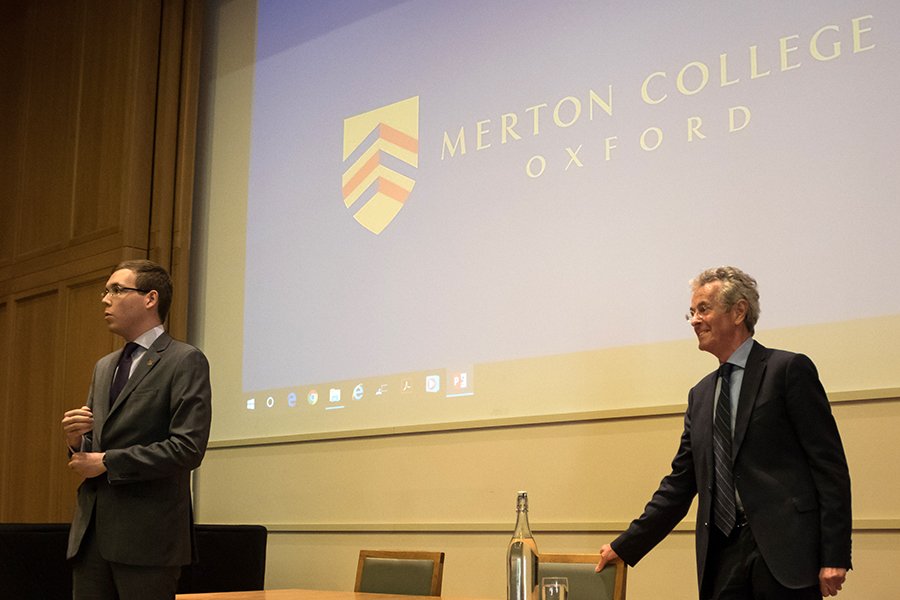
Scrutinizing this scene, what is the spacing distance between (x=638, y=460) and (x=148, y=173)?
3165 mm

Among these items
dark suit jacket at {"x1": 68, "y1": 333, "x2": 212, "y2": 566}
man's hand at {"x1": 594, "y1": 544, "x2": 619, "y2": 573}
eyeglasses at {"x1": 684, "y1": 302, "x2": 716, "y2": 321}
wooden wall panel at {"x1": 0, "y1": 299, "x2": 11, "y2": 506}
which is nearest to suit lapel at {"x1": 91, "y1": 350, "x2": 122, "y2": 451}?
dark suit jacket at {"x1": 68, "y1": 333, "x2": 212, "y2": 566}

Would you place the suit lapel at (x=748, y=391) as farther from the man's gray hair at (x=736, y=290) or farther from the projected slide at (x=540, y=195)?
the projected slide at (x=540, y=195)

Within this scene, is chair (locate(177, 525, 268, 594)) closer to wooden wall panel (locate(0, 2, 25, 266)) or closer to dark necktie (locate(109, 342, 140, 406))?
dark necktie (locate(109, 342, 140, 406))

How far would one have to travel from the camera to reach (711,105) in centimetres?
408

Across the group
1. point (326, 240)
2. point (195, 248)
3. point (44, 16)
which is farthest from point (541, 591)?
point (44, 16)

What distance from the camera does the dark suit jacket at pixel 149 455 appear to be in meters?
2.86

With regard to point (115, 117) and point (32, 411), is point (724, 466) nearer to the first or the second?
point (115, 117)

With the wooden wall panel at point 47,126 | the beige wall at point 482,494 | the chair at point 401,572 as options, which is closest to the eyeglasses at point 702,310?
the beige wall at point 482,494

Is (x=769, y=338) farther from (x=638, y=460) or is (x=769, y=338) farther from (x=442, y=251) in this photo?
(x=442, y=251)

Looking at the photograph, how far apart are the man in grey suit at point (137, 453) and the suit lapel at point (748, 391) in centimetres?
146

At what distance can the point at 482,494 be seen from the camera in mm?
4523

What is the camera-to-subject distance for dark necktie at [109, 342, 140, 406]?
3.13 metres

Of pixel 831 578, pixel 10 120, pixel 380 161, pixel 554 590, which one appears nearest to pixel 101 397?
pixel 554 590

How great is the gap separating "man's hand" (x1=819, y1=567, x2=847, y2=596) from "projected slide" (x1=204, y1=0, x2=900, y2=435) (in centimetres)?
103
